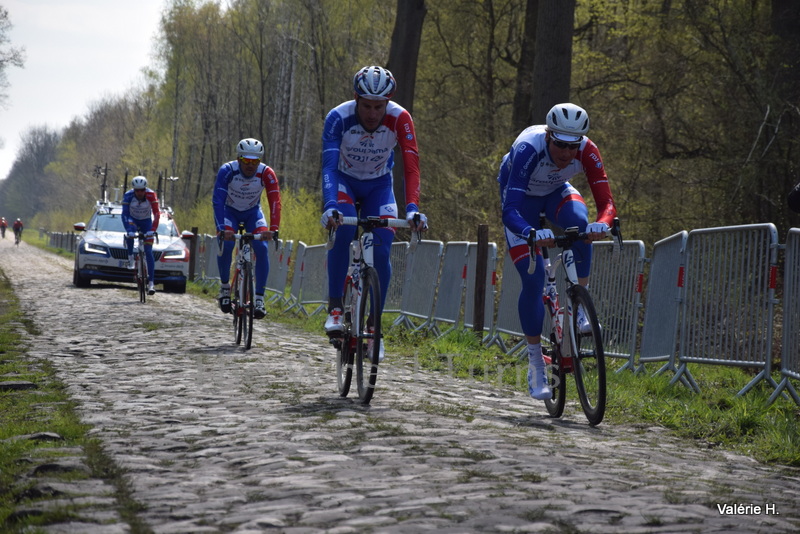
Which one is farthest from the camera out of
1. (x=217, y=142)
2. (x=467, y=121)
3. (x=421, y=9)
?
(x=217, y=142)

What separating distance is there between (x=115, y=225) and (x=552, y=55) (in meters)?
14.2

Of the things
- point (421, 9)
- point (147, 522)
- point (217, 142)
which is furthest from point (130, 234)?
point (217, 142)

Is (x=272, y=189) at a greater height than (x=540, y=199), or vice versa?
(x=272, y=189)

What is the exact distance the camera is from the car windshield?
25.1m

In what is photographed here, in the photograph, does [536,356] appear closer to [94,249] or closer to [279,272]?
[279,272]

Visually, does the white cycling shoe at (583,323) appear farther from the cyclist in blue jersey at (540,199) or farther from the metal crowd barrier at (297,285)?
the metal crowd barrier at (297,285)

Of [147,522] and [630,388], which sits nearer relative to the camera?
[147,522]

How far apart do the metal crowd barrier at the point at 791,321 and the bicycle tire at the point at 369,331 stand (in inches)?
116

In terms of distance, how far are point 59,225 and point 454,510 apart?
115318 millimetres

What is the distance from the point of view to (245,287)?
464 inches

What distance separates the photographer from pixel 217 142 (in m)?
60.5

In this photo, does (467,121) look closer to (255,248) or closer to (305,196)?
(305,196)

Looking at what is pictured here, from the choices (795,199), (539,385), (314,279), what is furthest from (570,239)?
(314,279)

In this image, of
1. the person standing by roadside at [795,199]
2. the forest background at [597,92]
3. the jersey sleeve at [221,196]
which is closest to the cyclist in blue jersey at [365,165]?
the person standing by roadside at [795,199]
